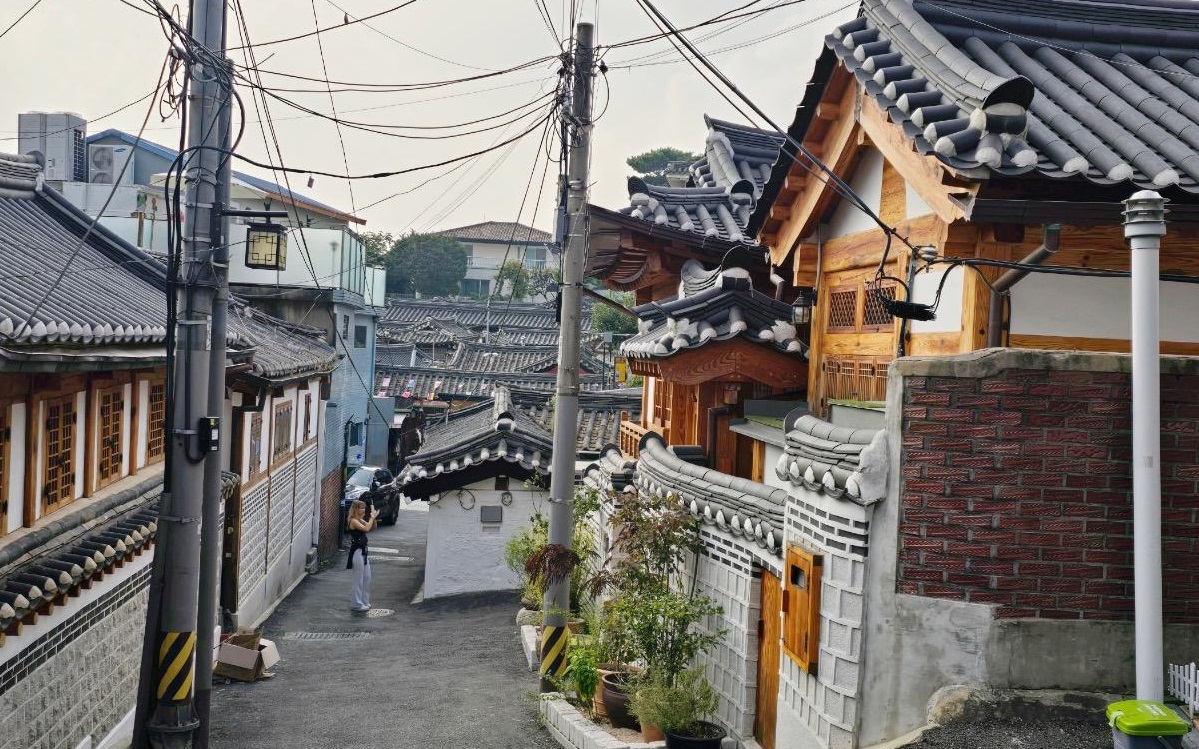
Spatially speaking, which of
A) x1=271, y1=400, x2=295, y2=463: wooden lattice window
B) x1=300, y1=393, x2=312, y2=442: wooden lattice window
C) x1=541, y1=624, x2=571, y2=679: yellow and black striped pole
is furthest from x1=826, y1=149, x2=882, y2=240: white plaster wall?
x1=300, y1=393, x2=312, y2=442: wooden lattice window

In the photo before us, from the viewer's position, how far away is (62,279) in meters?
11.9

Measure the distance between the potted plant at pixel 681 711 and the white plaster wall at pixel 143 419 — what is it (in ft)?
23.9

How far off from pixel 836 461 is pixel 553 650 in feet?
21.9

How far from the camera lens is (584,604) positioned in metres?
16.8

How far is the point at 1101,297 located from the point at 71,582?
9.01 meters

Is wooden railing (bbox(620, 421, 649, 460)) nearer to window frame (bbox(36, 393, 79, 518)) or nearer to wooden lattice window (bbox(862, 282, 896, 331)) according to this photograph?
wooden lattice window (bbox(862, 282, 896, 331))

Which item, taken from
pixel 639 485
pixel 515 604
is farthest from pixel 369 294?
pixel 639 485

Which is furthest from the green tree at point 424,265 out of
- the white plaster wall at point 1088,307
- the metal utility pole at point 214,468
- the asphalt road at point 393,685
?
the white plaster wall at point 1088,307

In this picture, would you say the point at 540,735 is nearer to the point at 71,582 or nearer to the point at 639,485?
the point at 639,485

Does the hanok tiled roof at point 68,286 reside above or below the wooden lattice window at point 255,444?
above

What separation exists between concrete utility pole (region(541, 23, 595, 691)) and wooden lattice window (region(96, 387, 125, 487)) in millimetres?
5088

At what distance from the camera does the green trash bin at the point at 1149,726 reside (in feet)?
20.0

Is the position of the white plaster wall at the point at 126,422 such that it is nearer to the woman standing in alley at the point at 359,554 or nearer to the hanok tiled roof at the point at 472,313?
the woman standing in alley at the point at 359,554

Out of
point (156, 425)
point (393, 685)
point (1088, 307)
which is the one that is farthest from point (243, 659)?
point (1088, 307)
